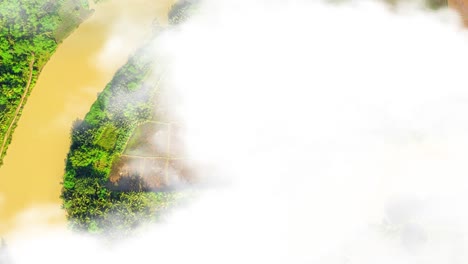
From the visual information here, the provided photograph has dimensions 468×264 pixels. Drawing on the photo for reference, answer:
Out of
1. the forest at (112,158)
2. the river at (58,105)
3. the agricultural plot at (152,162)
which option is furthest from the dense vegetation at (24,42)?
the agricultural plot at (152,162)

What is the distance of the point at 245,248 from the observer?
18.3 m

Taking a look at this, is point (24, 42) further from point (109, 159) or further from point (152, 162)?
point (152, 162)

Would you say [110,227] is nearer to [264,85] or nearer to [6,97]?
[6,97]

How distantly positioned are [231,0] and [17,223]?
13767mm

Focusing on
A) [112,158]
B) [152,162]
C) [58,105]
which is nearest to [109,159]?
[112,158]

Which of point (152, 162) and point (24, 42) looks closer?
point (24, 42)

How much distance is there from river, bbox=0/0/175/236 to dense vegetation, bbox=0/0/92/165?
363 mm

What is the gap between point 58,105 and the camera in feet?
59.9

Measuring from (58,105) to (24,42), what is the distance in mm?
2982

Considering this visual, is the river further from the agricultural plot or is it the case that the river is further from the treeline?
the agricultural plot

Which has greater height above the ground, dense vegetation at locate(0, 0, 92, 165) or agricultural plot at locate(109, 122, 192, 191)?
dense vegetation at locate(0, 0, 92, 165)

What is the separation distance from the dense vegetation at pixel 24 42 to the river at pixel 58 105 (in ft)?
1.19

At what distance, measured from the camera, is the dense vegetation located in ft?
57.2

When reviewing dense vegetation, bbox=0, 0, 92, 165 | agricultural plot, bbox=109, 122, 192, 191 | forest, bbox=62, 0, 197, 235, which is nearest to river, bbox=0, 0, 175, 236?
dense vegetation, bbox=0, 0, 92, 165
